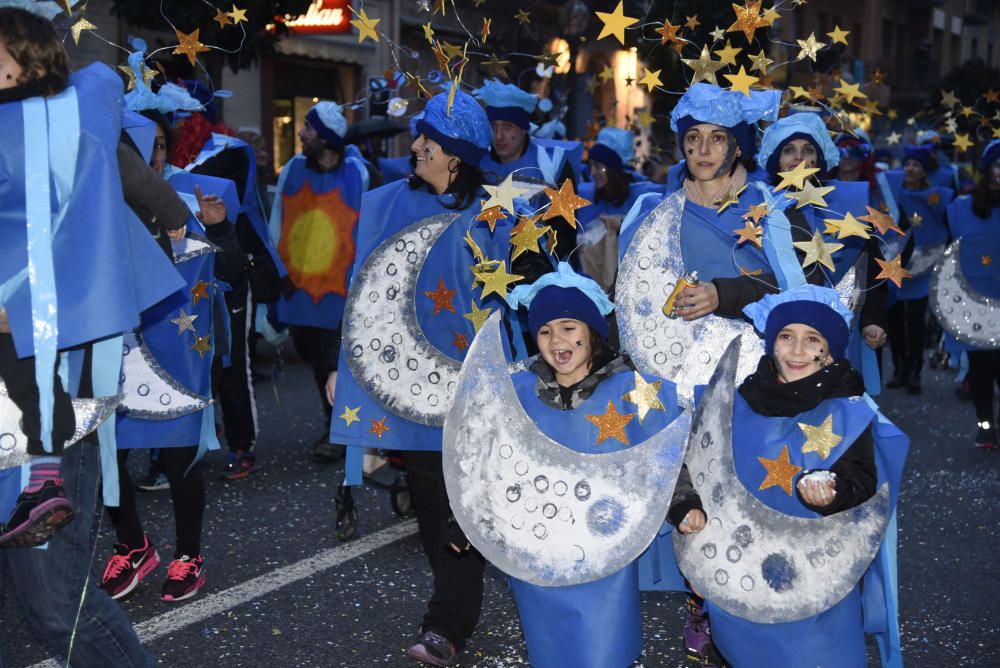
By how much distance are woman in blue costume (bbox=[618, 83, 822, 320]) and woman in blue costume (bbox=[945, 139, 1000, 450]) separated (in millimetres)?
3959

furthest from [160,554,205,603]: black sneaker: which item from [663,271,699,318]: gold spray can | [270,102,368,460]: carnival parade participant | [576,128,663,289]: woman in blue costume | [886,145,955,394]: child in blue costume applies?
[886,145,955,394]: child in blue costume

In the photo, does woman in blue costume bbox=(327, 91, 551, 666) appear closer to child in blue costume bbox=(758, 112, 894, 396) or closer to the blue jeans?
child in blue costume bbox=(758, 112, 894, 396)

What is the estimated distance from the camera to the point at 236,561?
17.8 feet

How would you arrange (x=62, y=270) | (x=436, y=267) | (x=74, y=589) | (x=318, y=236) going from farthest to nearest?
(x=318, y=236) < (x=436, y=267) < (x=74, y=589) < (x=62, y=270)

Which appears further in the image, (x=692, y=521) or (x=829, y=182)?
(x=829, y=182)

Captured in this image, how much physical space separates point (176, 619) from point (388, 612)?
0.75 meters

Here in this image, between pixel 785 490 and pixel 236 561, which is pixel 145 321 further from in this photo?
pixel 785 490

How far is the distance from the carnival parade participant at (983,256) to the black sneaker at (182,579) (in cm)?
486

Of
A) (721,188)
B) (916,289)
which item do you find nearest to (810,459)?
(721,188)

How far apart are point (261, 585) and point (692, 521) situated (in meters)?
2.24

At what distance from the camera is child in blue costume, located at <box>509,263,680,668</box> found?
3396 millimetres

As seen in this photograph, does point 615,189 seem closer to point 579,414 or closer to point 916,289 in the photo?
point 916,289

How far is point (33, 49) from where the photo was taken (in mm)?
3000

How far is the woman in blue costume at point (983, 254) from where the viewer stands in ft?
25.5
